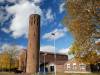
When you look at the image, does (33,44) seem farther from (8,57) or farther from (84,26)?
(84,26)

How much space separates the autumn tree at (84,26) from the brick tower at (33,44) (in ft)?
235

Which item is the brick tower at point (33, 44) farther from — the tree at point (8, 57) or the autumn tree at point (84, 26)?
the autumn tree at point (84, 26)

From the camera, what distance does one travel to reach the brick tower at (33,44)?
101m

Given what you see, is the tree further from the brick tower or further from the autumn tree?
the autumn tree

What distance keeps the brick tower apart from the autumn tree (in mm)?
71643

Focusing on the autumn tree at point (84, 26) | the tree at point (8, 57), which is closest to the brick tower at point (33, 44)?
the tree at point (8, 57)

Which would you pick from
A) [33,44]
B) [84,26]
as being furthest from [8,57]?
[84,26]

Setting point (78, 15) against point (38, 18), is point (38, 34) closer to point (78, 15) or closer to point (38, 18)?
point (38, 18)

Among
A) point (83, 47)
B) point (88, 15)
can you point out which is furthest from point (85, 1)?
point (83, 47)

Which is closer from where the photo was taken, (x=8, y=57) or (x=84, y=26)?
(x=84, y=26)

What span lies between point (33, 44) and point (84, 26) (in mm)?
75443

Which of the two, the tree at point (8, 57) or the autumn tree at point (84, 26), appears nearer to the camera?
the autumn tree at point (84, 26)

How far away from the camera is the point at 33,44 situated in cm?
10319

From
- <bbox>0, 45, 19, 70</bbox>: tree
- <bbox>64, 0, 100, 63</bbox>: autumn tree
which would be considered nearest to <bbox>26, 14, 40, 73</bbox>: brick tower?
<bbox>0, 45, 19, 70</bbox>: tree
